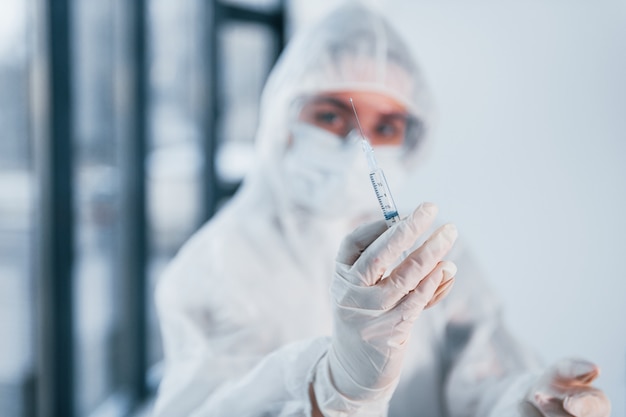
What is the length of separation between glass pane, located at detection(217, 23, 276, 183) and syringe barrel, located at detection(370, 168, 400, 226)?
202 cm

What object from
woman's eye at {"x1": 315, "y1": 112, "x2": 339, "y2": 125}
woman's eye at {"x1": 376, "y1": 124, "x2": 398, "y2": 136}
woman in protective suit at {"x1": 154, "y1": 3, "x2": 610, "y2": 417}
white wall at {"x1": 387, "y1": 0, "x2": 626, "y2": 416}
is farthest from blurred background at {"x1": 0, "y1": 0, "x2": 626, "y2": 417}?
woman's eye at {"x1": 315, "y1": 112, "x2": 339, "y2": 125}

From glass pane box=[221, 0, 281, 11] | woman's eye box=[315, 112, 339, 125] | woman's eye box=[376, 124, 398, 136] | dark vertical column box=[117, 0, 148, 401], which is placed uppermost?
glass pane box=[221, 0, 281, 11]

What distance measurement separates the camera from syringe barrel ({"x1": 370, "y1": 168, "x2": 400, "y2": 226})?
651 mm

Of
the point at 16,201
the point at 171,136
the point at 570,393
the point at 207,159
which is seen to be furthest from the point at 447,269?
the point at 171,136

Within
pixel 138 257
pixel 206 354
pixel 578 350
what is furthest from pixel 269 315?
pixel 138 257

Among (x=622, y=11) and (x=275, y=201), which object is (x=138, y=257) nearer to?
(x=275, y=201)

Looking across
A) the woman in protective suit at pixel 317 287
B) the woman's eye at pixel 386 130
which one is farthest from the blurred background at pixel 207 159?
the woman's eye at pixel 386 130

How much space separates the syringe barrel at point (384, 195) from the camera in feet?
2.14

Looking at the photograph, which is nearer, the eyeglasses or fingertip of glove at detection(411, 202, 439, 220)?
fingertip of glove at detection(411, 202, 439, 220)

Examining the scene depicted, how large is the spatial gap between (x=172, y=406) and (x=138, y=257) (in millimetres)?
1388

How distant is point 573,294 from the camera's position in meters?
0.92

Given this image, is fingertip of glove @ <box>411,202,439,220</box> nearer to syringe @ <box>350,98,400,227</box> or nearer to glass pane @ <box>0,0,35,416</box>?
syringe @ <box>350,98,400,227</box>

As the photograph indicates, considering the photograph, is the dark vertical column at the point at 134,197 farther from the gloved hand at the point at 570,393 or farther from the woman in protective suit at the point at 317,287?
the gloved hand at the point at 570,393

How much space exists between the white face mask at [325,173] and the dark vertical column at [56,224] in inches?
30.4
